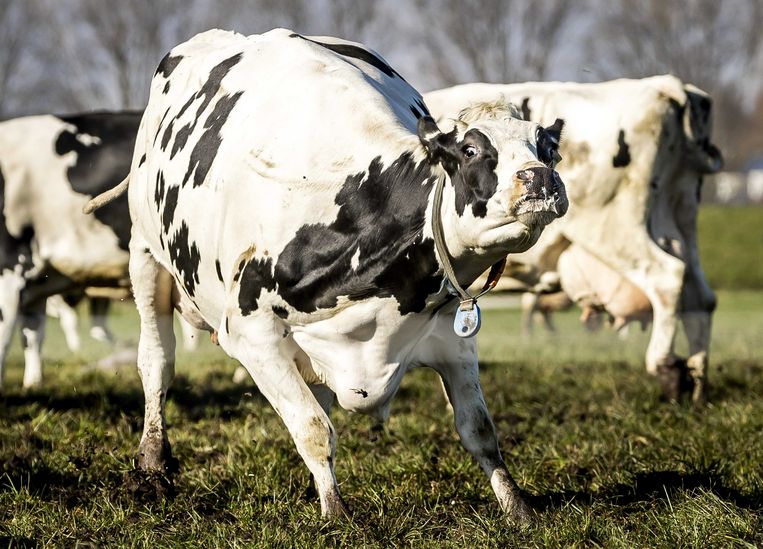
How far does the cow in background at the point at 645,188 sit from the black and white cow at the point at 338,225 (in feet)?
9.40

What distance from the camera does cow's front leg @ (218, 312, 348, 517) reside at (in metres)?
4.26

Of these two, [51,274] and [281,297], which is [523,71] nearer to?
[51,274]

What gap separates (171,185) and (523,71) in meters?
33.6

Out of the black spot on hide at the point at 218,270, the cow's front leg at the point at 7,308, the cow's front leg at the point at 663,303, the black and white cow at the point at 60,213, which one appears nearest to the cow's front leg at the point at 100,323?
the black and white cow at the point at 60,213

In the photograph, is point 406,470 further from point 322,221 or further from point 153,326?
point 153,326

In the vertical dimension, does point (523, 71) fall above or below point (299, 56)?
below

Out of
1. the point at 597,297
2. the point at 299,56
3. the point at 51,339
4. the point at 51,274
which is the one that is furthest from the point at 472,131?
the point at 51,339

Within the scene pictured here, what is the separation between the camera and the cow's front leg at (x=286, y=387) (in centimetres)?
426

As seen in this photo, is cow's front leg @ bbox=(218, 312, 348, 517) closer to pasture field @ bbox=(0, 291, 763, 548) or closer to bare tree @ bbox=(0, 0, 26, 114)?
pasture field @ bbox=(0, 291, 763, 548)

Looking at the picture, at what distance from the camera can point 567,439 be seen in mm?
5738

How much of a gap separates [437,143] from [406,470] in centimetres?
171

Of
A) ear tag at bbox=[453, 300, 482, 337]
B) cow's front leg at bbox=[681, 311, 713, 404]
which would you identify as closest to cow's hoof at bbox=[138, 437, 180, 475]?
ear tag at bbox=[453, 300, 482, 337]

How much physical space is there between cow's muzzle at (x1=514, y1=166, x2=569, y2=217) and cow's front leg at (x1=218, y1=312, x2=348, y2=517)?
4.19 ft

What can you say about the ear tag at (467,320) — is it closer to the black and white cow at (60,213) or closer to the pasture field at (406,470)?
the pasture field at (406,470)
